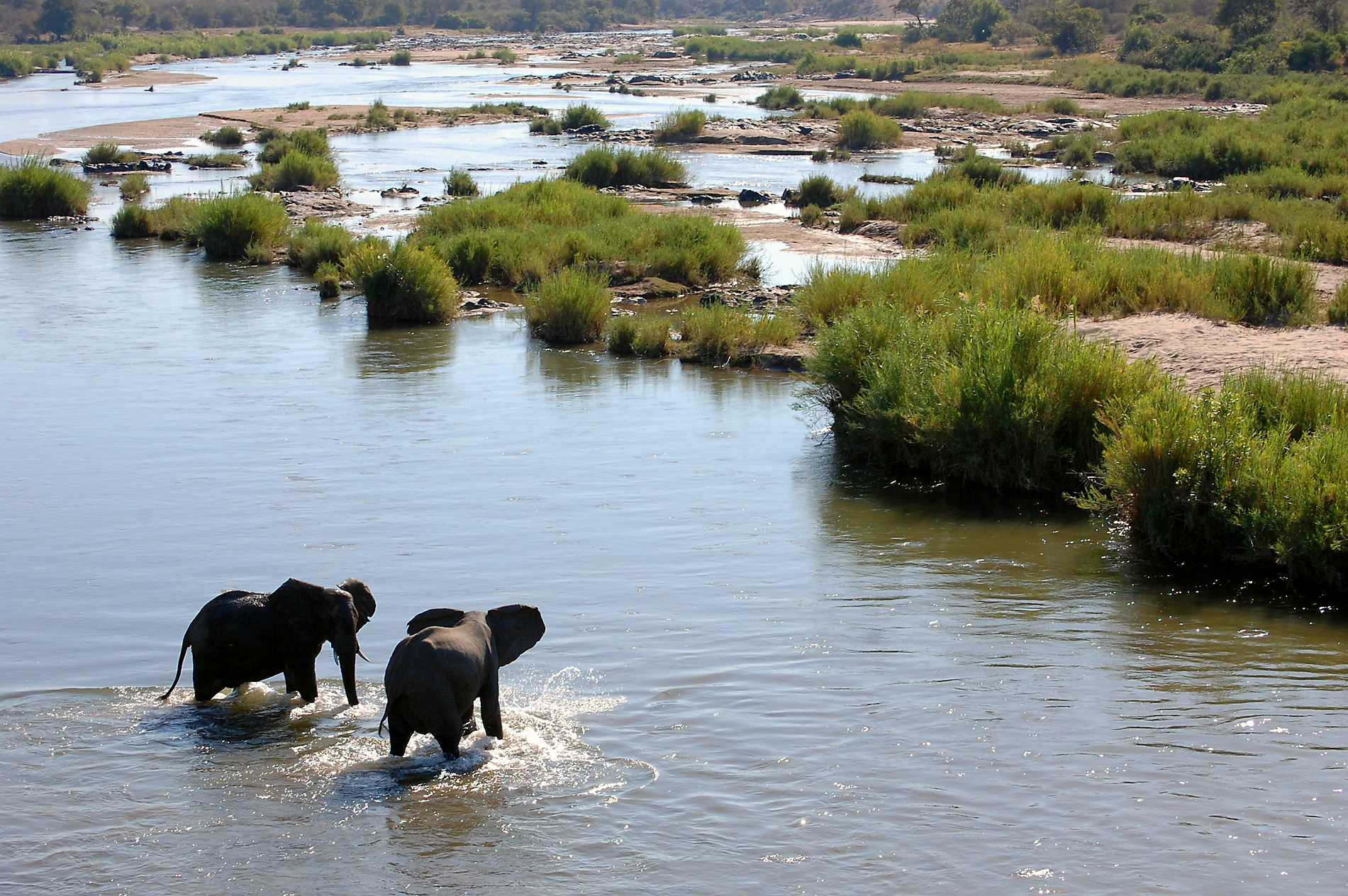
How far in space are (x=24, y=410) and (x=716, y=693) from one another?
31.3 ft

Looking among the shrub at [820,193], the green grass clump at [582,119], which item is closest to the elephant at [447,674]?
the shrub at [820,193]

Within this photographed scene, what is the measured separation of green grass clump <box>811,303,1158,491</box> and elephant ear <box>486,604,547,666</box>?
5422mm

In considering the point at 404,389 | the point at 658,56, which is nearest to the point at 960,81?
the point at 658,56

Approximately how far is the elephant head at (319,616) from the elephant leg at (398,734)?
59cm

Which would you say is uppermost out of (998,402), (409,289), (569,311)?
(409,289)

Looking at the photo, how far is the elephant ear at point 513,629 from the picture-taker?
5652 mm

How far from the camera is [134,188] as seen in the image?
95.0 feet

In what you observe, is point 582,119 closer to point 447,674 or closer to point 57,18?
point 447,674

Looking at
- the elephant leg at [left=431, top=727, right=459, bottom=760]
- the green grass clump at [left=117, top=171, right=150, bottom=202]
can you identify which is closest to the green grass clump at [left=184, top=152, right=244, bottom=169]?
the green grass clump at [left=117, top=171, right=150, bottom=202]

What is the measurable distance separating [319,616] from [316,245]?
53.4 feet

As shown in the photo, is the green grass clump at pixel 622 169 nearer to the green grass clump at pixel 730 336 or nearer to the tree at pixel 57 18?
the green grass clump at pixel 730 336

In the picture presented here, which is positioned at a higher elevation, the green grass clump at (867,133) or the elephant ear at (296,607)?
the green grass clump at (867,133)

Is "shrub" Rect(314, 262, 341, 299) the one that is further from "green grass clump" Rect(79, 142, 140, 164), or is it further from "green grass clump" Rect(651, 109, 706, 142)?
"green grass clump" Rect(651, 109, 706, 142)

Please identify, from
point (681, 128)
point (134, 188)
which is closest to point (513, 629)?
point (134, 188)
